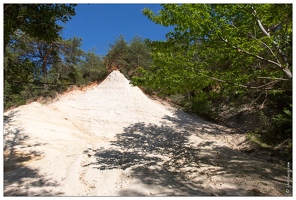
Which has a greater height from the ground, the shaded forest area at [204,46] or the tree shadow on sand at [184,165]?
the shaded forest area at [204,46]

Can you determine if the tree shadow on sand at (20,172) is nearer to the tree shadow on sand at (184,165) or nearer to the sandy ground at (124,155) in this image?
the sandy ground at (124,155)

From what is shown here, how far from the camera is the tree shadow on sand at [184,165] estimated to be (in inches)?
166

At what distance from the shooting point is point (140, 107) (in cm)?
1330

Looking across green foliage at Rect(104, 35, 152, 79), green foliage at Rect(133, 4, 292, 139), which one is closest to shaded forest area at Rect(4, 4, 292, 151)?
green foliage at Rect(133, 4, 292, 139)

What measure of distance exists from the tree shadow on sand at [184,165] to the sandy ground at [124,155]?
0.07 ft

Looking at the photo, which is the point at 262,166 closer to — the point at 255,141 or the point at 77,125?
the point at 255,141

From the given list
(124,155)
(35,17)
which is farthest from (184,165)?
(35,17)

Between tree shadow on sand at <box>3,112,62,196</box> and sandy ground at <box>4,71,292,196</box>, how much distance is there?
18 mm

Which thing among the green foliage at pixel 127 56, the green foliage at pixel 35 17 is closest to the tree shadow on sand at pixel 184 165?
the green foliage at pixel 35 17

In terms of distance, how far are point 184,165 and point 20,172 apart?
4525 millimetres

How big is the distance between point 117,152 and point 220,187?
393 centimetres

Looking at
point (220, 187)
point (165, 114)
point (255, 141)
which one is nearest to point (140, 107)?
point (165, 114)

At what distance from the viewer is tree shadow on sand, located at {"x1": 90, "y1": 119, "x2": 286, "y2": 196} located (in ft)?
13.8

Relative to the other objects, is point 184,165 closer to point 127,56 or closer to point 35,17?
point 35,17
